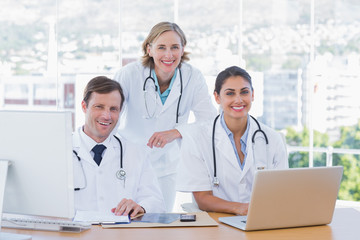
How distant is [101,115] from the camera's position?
7.91 feet

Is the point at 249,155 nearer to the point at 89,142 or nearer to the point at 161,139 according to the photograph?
the point at 161,139

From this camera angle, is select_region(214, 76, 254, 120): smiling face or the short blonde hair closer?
select_region(214, 76, 254, 120): smiling face

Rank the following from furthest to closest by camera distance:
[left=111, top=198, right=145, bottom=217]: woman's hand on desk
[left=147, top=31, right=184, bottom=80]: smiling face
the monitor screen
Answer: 1. [left=147, top=31, right=184, bottom=80]: smiling face
2. [left=111, top=198, right=145, bottom=217]: woman's hand on desk
3. the monitor screen

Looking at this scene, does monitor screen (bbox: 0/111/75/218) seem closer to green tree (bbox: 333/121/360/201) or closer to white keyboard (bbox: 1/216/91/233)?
white keyboard (bbox: 1/216/91/233)

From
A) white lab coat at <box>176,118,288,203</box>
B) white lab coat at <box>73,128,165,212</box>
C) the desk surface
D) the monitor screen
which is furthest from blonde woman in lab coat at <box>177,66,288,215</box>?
the monitor screen

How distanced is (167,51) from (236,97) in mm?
570

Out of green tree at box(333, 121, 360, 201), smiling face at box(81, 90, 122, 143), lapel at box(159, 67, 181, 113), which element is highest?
lapel at box(159, 67, 181, 113)

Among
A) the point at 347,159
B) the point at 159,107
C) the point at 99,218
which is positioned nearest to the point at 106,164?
the point at 99,218

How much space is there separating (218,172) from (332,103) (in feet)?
10.6

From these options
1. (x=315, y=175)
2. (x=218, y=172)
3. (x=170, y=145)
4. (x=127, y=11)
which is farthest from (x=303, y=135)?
(x=315, y=175)

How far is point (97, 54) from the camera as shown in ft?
20.9

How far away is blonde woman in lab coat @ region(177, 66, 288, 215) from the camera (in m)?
2.39

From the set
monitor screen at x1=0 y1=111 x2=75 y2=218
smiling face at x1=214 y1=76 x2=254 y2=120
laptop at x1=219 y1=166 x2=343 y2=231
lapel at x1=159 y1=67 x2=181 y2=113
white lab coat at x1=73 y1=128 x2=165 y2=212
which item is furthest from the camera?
lapel at x1=159 y1=67 x2=181 y2=113

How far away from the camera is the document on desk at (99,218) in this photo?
2.02m
